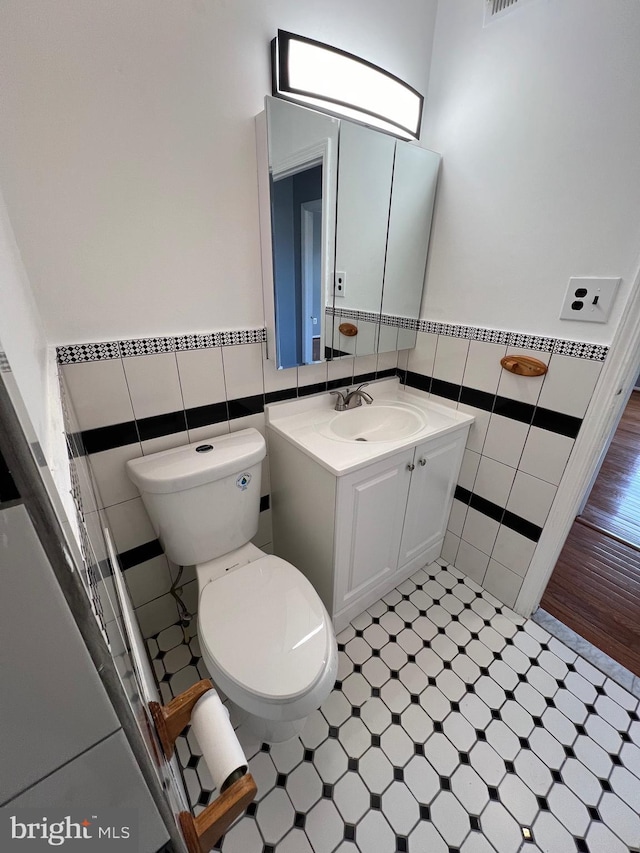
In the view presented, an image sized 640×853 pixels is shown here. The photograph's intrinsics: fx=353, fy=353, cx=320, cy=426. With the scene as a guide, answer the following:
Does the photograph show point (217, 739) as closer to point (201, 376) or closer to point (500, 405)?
point (201, 376)

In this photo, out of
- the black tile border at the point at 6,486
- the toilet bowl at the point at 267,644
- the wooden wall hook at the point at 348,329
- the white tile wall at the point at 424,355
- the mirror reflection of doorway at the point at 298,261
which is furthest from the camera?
the white tile wall at the point at 424,355

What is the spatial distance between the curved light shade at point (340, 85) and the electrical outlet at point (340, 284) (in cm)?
51

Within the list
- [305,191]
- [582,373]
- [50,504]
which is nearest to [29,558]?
[50,504]

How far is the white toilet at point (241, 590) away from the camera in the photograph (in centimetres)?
94

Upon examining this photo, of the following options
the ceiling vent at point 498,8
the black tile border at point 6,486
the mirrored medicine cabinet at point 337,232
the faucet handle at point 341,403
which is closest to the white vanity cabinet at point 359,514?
the faucet handle at point 341,403

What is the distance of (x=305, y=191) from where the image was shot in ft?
3.95

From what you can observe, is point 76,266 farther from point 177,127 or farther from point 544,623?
point 544,623

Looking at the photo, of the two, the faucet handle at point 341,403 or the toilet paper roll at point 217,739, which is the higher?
the toilet paper roll at point 217,739

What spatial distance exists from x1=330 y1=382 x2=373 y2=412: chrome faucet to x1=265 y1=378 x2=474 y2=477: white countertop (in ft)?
0.12

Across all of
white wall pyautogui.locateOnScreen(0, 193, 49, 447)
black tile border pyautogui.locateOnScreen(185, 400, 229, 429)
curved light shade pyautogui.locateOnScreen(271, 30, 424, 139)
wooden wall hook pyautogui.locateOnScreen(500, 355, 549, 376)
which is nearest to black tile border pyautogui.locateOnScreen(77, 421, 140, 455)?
black tile border pyautogui.locateOnScreen(185, 400, 229, 429)

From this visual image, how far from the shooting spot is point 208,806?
13.9 inches

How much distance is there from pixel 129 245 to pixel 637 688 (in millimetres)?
2302

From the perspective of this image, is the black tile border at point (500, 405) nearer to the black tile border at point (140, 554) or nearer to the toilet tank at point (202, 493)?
the toilet tank at point (202, 493)

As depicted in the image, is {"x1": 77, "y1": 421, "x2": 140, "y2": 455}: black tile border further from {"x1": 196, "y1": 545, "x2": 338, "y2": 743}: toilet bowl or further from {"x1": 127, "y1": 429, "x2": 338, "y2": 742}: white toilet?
{"x1": 196, "y1": 545, "x2": 338, "y2": 743}: toilet bowl
